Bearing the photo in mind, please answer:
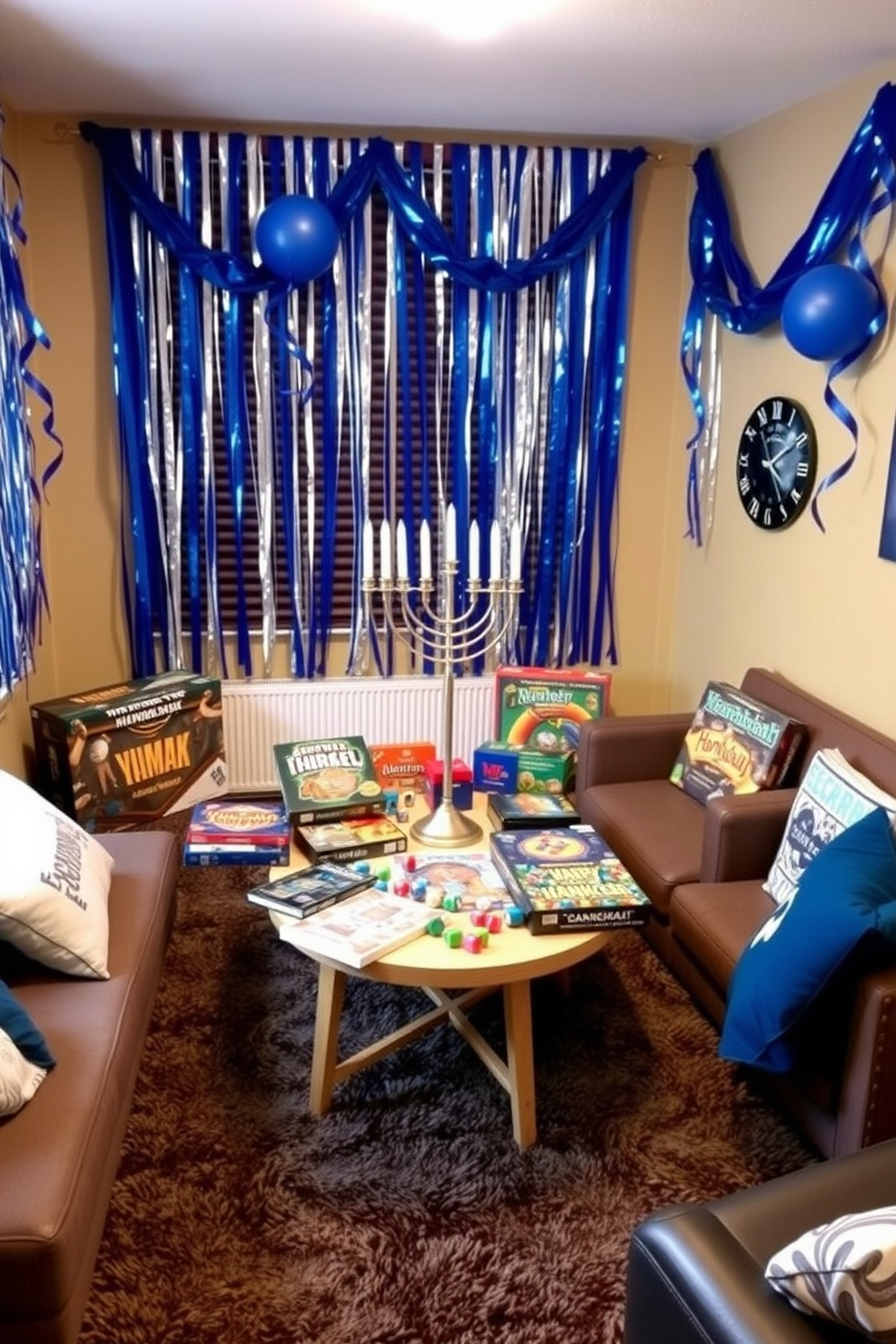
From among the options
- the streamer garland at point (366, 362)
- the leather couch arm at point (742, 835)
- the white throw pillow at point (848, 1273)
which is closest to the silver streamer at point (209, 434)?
the streamer garland at point (366, 362)

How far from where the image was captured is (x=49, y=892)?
2.04 metres

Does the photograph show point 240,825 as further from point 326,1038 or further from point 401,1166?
point 401,1166

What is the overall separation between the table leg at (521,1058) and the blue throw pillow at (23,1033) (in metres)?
0.91

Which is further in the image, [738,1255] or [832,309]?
[832,309]

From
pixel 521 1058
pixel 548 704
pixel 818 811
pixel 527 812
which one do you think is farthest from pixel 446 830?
pixel 548 704

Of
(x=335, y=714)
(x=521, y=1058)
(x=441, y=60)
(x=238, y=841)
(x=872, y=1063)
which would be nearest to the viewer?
(x=872, y=1063)

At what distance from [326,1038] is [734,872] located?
44.1 inches

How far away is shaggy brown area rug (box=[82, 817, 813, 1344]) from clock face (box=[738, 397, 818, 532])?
5.03 feet

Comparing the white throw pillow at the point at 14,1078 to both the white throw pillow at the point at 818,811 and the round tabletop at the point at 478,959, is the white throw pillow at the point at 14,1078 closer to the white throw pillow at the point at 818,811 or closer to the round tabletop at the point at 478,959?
the round tabletop at the point at 478,959

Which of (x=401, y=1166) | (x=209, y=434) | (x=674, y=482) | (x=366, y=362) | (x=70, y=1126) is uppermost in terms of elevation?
(x=366, y=362)

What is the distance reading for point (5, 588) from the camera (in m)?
3.04

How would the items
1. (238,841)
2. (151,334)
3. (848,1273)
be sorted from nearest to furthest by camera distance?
(848,1273)
(238,841)
(151,334)

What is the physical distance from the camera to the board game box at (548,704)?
3.71 meters

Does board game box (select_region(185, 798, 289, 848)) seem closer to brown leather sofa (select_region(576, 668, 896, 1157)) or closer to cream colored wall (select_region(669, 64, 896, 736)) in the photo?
brown leather sofa (select_region(576, 668, 896, 1157))
